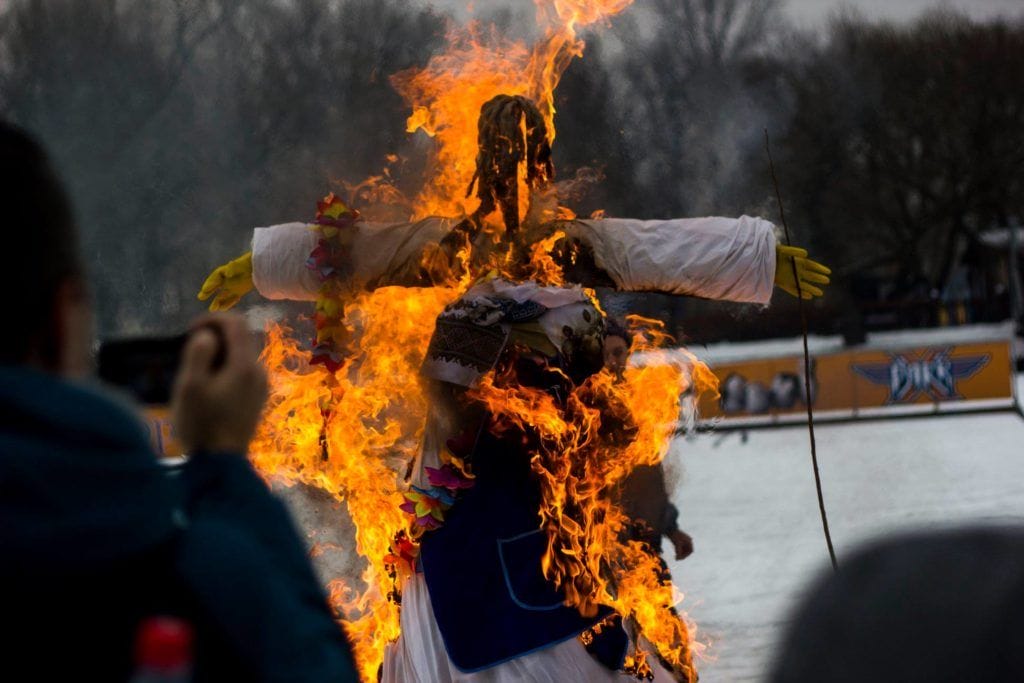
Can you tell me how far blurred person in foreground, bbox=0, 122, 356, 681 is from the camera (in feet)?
3.98

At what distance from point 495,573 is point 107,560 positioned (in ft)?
7.77

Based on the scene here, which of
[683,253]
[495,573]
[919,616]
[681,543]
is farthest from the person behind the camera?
[681,543]

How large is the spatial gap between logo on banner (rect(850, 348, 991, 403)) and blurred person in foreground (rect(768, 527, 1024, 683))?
15.2 m

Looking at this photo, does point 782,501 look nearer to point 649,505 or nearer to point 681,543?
point 681,543

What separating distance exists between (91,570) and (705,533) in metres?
9.47

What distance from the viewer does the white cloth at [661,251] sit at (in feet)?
12.5

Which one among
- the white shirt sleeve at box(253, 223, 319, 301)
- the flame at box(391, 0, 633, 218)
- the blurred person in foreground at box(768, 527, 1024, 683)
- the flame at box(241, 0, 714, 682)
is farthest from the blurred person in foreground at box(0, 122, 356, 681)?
the flame at box(391, 0, 633, 218)

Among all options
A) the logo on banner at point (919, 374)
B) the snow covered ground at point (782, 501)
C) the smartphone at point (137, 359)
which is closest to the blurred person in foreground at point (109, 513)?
the smartphone at point (137, 359)

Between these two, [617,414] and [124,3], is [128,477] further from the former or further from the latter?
[124,3]

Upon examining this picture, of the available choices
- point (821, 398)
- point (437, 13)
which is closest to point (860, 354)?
point (821, 398)

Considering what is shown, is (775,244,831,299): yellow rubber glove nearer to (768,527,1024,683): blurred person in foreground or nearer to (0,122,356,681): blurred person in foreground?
(0,122,356,681): blurred person in foreground

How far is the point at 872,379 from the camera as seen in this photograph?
1593 centimetres

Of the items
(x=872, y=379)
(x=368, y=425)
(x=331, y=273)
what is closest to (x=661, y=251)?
(x=331, y=273)

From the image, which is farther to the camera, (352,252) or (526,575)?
(352,252)
